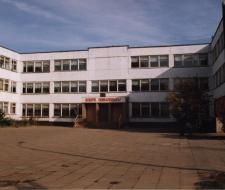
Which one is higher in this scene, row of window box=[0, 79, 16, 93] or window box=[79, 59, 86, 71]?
window box=[79, 59, 86, 71]

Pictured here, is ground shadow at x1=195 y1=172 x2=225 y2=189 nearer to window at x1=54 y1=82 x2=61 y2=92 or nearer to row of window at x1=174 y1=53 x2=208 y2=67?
row of window at x1=174 y1=53 x2=208 y2=67

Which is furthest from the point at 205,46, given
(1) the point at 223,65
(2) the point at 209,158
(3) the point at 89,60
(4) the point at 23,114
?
(2) the point at 209,158

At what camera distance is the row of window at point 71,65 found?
48841 mm

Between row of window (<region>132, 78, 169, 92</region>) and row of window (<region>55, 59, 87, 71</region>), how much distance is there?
23.7 ft

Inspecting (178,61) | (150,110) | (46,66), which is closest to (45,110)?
(46,66)

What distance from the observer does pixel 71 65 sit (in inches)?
1944

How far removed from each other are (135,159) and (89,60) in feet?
113

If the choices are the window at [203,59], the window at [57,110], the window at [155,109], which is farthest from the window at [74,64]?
the window at [203,59]

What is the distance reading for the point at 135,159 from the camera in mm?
14883

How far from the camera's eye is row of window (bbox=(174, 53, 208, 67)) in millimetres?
44625

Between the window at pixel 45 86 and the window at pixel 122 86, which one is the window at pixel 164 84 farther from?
the window at pixel 45 86

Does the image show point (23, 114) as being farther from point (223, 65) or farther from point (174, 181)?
point (174, 181)

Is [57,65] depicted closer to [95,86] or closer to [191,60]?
[95,86]

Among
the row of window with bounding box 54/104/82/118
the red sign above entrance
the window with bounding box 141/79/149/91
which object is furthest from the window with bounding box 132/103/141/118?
the row of window with bounding box 54/104/82/118
